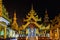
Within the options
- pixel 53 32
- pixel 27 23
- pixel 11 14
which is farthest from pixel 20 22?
pixel 53 32

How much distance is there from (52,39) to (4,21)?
4.26ft

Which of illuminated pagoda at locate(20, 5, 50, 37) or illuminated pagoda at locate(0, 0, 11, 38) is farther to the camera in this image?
illuminated pagoda at locate(20, 5, 50, 37)

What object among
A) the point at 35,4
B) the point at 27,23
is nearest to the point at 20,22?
the point at 35,4

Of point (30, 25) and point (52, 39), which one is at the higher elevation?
point (30, 25)

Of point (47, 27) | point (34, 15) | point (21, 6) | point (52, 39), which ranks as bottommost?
point (52, 39)

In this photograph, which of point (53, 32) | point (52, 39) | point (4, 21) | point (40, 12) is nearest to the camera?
point (52, 39)

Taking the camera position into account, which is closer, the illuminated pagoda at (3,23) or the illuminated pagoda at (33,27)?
the illuminated pagoda at (3,23)

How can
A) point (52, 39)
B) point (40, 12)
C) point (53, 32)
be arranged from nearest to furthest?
point (52, 39) < point (53, 32) < point (40, 12)

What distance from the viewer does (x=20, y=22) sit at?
5.64m

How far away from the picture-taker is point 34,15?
4.70 metres

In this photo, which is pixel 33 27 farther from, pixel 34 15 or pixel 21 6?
pixel 21 6

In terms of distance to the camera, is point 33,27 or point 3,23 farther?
point 33,27

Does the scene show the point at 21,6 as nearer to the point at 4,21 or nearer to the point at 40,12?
the point at 40,12

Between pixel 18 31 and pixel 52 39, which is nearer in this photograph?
pixel 52 39
